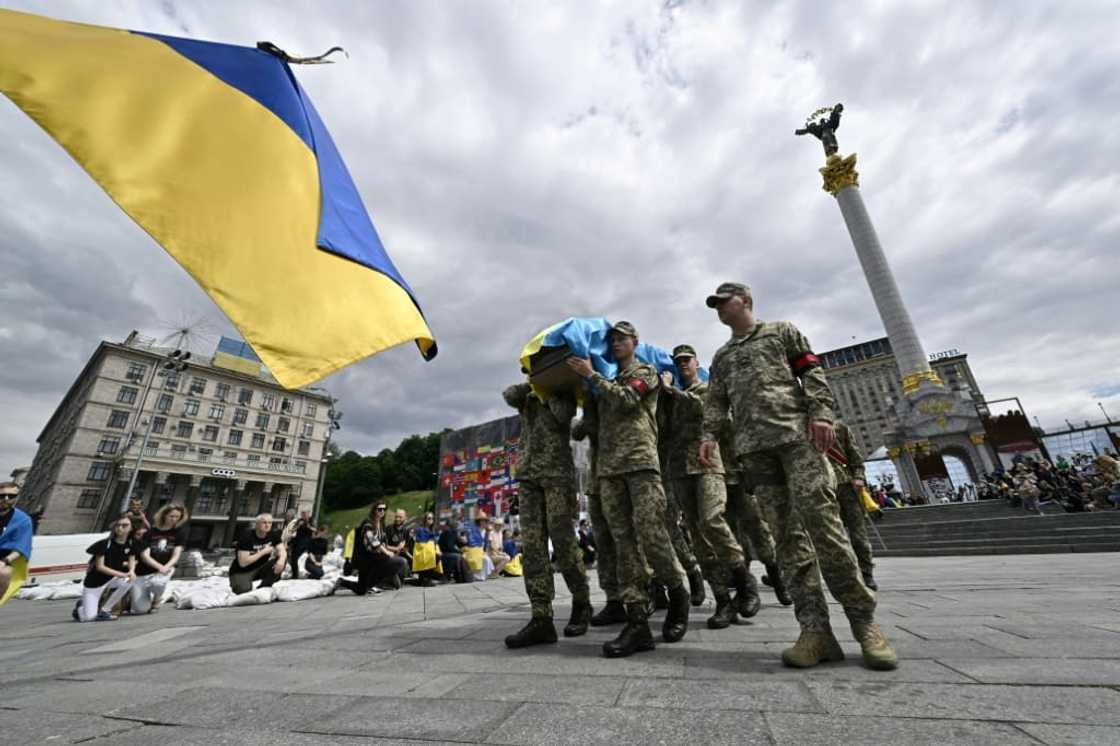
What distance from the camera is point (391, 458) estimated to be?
82.2 meters

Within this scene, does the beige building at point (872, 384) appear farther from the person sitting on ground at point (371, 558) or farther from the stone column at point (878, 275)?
the person sitting on ground at point (371, 558)

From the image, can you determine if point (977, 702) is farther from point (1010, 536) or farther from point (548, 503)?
point (1010, 536)

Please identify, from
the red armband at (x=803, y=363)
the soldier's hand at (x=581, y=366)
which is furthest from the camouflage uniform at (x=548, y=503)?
the red armband at (x=803, y=363)

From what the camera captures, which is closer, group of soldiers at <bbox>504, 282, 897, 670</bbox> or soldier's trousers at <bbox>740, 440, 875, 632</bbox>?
soldier's trousers at <bbox>740, 440, 875, 632</bbox>

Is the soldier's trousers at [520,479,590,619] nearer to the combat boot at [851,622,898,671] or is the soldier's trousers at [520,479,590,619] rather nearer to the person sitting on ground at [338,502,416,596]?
the combat boot at [851,622,898,671]

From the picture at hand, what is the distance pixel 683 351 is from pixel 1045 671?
3567 mm

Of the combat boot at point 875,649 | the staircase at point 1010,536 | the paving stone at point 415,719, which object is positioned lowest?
the paving stone at point 415,719

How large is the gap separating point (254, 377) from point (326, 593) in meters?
54.6

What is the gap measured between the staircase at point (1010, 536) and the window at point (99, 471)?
5842 cm

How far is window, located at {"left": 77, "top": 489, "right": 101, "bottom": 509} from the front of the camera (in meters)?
41.0

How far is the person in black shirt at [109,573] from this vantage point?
662cm

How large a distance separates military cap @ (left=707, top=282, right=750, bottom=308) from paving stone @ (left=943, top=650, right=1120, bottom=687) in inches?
88.5

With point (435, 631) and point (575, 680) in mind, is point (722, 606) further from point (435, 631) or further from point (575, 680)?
point (435, 631)

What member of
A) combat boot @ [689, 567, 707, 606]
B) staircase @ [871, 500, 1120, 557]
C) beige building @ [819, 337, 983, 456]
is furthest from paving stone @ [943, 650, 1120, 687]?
beige building @ [819, 337, 983, 456]
